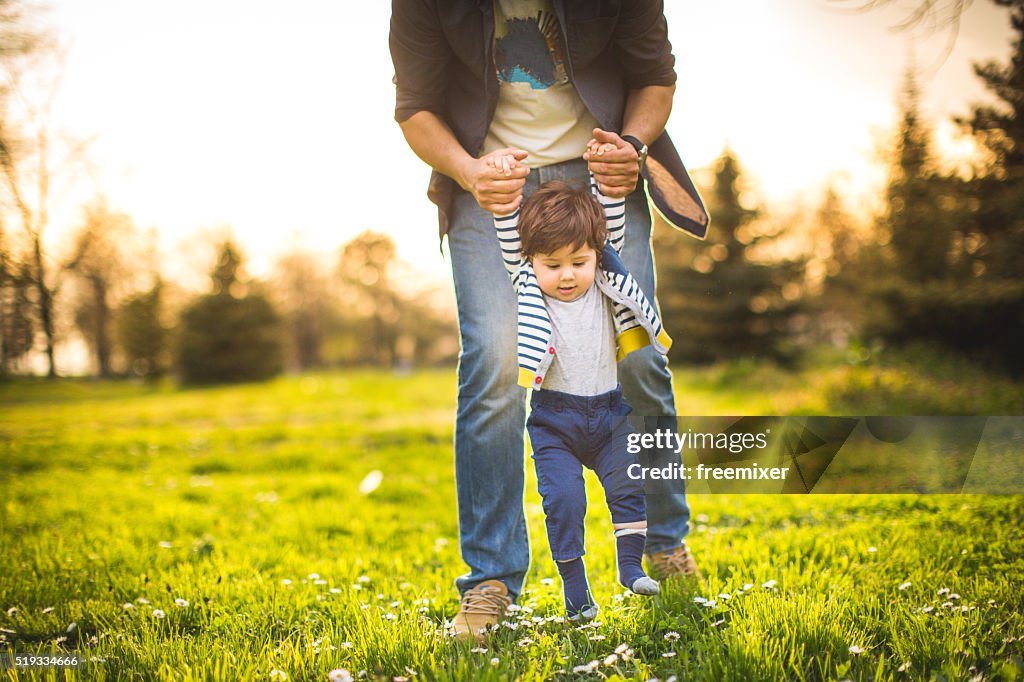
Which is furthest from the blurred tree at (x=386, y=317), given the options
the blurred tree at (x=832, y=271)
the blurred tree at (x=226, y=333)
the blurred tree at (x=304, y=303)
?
the blurred tree at (x=832, y=271)

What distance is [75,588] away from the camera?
2680mm

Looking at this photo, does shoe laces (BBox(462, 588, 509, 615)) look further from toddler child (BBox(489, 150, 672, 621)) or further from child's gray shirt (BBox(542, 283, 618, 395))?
child's gray shirt (BBox(542, 283, 618, 395))

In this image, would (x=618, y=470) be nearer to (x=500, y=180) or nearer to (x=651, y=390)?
(x=651, y=390)

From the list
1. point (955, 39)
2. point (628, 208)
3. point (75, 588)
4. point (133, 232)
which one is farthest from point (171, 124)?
point (955, 39)

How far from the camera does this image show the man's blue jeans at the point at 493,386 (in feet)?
7.47

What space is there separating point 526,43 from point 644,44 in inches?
14.1

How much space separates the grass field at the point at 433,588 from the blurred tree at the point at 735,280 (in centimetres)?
758

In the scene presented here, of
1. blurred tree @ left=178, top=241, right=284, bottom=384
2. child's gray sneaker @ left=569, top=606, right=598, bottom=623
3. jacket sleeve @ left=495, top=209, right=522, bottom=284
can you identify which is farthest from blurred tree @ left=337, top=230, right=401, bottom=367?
child's gray sneaker @ left=569, top=606, right=598, bottom=623

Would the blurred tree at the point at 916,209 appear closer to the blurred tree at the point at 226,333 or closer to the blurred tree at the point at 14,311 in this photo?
the blurred tree at the point at 14,311

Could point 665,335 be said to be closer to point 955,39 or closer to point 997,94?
point 955,39

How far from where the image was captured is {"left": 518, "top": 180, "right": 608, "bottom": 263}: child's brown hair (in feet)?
6.57

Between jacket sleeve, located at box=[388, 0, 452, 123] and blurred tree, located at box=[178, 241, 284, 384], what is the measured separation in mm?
18565

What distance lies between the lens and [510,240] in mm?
2129

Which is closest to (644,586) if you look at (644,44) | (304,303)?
(644,44)
